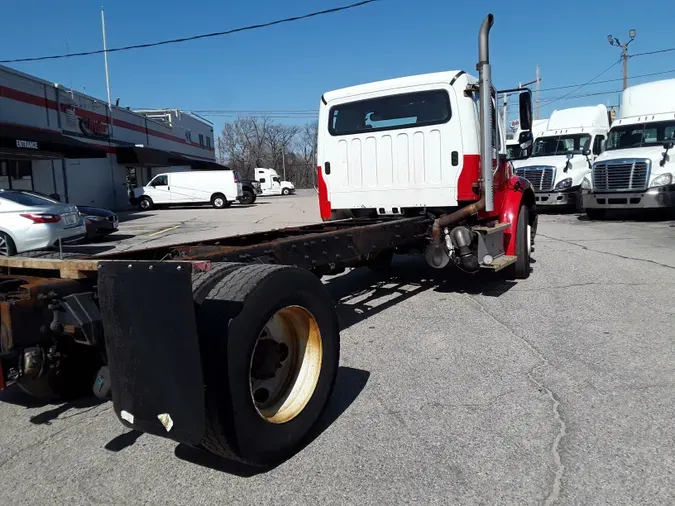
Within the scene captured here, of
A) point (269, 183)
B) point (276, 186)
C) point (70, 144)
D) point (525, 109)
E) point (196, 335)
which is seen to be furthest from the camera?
point (276, 186)

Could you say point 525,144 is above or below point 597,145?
below

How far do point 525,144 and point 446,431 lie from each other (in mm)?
5526

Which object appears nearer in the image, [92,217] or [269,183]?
[92,217]

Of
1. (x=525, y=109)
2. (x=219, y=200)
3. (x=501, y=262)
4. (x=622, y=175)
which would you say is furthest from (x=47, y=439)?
(x=219, y=200)

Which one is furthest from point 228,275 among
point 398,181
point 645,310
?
point 645,310

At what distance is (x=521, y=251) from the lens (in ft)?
23.5

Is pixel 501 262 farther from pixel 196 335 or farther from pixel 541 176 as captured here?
pixel 541 176

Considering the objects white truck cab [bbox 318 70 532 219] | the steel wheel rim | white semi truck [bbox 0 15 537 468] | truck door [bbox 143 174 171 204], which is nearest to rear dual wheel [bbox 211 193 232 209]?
truck door [bbox 143 174 171 204]

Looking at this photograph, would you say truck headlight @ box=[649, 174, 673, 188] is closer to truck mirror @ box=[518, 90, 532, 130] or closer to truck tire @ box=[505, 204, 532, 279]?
truck tire @ box=[505, 204, 532, 279]

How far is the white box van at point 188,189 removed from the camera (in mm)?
31047

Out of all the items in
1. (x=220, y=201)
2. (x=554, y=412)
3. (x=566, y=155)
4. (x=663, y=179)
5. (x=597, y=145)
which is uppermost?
(x=597, y=145)

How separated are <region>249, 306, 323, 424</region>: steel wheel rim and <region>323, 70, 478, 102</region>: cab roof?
4.13 meters

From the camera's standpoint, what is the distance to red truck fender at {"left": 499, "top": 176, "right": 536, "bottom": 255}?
6.83 meters

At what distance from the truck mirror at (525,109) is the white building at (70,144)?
17169 mm
